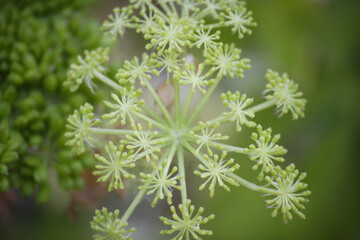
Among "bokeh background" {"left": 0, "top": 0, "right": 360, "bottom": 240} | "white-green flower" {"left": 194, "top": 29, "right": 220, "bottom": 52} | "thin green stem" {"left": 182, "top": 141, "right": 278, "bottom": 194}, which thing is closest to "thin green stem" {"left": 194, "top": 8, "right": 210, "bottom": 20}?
→ "white-green flower" {"left": 194, "top": 29, "right": 220, "bottom": 52}

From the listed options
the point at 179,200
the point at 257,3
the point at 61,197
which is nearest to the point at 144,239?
the point at 179,200

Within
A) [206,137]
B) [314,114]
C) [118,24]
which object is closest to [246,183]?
[206,137]

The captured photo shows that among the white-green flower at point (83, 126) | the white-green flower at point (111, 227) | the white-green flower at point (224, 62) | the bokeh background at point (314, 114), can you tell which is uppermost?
the bokeh background at point (314, 114)

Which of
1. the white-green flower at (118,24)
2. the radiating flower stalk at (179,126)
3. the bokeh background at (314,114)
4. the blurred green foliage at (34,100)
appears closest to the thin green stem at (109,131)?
the radiating flower stalk at (179,126)

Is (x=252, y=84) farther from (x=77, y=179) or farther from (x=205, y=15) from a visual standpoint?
(x=77, y=179)

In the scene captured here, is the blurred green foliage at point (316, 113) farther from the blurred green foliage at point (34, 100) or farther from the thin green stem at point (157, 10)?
the blurred green foliage at point (34, 100)

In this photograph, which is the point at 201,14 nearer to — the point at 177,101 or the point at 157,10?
the point at 157,10
